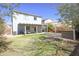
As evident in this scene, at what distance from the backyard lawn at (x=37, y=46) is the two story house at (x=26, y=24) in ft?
0.24

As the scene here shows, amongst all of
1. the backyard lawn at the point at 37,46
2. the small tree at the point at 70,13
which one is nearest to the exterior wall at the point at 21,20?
the backyard lawn at the point at 37,46

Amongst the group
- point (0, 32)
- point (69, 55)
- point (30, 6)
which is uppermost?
point (30, 6)

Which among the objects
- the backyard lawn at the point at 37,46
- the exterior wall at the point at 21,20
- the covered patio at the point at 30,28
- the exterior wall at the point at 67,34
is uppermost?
the exterior wall at the point at 21,20

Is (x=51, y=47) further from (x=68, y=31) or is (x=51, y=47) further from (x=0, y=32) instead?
(x=0, y=32)

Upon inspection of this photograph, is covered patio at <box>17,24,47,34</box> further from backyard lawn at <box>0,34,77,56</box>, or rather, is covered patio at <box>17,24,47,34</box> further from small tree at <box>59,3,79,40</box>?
small tree at <box>59,3,79,40</box>

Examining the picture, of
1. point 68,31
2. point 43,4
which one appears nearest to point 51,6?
point 43,4

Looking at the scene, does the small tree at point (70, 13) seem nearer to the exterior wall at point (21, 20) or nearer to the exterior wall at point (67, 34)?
the exterior wall at point (67, 34)

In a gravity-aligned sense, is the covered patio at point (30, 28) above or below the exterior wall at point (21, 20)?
below

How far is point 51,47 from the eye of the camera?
16.6 ft

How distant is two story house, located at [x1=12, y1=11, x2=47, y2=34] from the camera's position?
16.6ft

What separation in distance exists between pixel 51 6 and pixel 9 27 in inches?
25.4

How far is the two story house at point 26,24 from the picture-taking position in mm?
5055

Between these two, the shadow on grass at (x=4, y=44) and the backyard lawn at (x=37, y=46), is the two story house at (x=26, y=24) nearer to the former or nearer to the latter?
the backyard lawn at (x=37, y=46)

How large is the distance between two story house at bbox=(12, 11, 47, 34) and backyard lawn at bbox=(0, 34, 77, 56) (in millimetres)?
72
